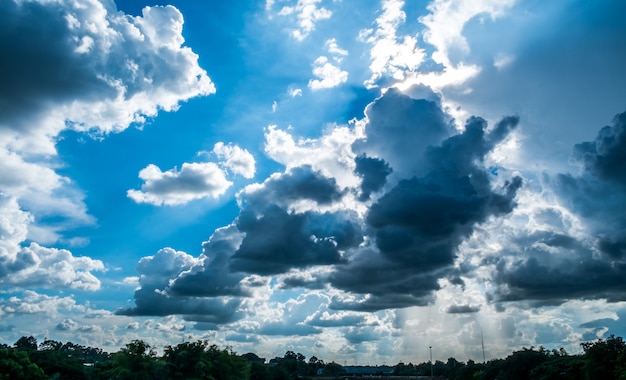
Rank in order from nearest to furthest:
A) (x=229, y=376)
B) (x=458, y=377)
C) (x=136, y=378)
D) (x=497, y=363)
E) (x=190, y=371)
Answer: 1. (x=136, y=378)
2. (x=190, y=371)
3. (x=229, y=376)
4. (x=497, y=363)
5. (x=458, y=377)

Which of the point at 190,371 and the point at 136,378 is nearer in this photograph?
the point at 136,378

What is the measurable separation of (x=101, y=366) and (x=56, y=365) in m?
10.0

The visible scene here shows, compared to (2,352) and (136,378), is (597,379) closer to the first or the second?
(136,378)

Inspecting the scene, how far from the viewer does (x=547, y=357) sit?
11175 centimetres

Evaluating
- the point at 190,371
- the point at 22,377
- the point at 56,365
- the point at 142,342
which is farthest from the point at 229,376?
the point at 22,377

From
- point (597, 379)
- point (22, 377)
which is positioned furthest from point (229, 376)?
point (597, 379)

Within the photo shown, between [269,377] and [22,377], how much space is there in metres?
81.9

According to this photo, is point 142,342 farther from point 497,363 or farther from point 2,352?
point 497,363

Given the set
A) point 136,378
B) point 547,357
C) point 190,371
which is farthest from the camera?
point 547,357

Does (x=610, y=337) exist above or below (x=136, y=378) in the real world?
above

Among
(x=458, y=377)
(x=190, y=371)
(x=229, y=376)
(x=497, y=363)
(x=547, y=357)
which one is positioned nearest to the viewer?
(x=190, y=371)

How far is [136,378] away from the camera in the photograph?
86.6 meters

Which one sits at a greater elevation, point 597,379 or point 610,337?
point 610,337

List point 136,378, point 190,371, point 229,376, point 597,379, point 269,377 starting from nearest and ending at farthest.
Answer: point 597,379 → point 136,378 → point 190,371 → point 229,376 → point 269,377
